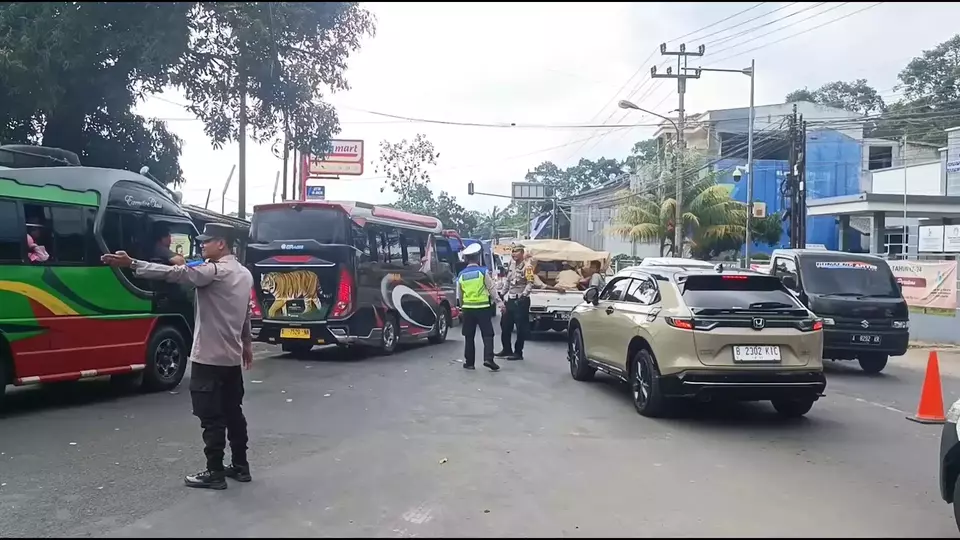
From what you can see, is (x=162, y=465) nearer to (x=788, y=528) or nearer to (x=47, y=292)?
(x=47, y=292)

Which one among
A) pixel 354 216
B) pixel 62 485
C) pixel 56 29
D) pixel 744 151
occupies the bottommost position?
pixel 62 485

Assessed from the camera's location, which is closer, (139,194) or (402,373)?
(139,194)

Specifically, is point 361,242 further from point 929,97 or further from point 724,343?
point 929,97

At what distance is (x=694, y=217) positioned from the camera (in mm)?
32406

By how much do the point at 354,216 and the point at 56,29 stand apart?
5.50 metres

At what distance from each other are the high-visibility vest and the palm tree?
21381 millimetres

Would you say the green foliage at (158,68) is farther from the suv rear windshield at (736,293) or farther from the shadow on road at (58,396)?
the suv rear windshield at (736,293)

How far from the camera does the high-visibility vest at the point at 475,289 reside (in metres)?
12.5

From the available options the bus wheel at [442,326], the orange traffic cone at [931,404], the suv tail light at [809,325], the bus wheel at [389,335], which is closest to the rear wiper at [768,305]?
the suv tail light at [809,325]

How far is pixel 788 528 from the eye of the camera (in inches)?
193

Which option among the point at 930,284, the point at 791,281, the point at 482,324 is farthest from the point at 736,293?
the point at 930,284

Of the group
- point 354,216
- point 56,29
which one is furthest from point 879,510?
point 56,29

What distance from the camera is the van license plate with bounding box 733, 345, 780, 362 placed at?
26.6 ft

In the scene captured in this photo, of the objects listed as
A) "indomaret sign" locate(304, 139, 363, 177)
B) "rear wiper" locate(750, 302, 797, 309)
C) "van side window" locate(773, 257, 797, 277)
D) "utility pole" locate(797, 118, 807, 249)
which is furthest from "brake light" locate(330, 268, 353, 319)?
"indomaret sign" locate(304, 139, 363, 177)
